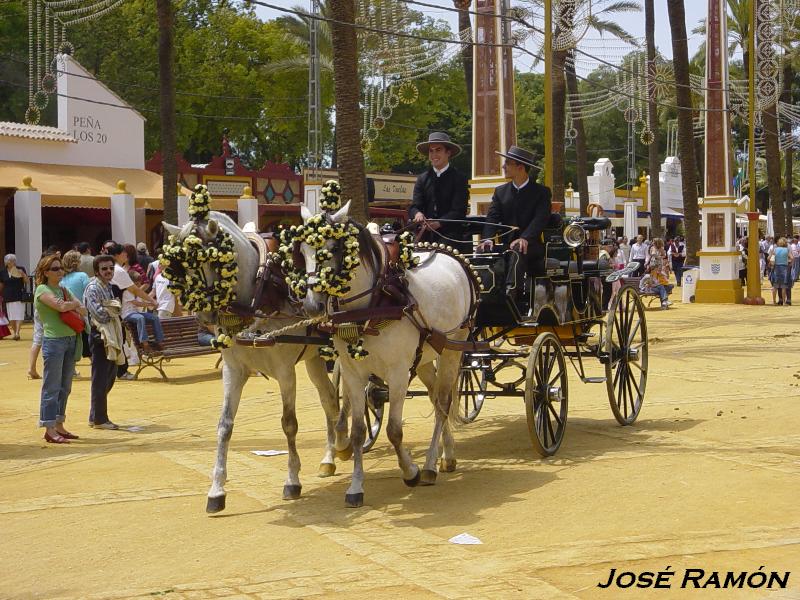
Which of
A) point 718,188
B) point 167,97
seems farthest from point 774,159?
point 167,97

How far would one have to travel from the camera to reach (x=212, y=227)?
7.87m

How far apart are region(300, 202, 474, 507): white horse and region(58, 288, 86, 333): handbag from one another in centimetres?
415

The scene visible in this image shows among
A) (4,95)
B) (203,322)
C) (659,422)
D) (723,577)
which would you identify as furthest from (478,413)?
(4,95)

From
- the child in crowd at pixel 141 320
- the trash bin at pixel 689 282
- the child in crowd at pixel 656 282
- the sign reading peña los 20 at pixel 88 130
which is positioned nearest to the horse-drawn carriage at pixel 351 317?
the child in crowd at pixel 141 320

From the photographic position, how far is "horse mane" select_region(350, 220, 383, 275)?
810 cm

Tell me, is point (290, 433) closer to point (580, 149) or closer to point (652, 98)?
point (652, 98)

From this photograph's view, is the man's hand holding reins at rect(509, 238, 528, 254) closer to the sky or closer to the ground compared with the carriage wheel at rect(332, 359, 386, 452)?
closer to the sky

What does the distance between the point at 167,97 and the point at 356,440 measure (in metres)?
15.5

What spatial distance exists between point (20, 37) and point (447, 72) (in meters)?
21.7

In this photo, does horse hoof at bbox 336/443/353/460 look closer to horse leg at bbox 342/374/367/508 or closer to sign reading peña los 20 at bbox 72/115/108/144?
horse leg at bbox 342/374/367/508

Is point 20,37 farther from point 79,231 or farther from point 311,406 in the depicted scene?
point 311,406

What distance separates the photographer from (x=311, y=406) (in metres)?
13.8

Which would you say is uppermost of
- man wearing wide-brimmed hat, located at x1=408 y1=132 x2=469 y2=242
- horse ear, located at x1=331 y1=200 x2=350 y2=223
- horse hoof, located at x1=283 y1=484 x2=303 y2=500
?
man wearing wide-brimmed hat, located at x1=408 y1=132 x2=469 y2=242

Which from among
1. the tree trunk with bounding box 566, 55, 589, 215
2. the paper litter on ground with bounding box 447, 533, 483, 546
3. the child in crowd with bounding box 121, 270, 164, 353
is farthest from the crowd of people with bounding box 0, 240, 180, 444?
the tree trunk with bounding box 566, 55, 589, 215
